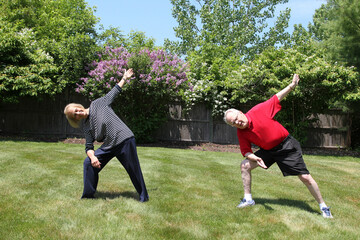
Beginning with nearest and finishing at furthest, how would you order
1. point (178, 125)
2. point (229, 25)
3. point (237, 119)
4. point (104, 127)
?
point (237, 119)
point (104, 127)
point (178, 125)
point (229, 25)

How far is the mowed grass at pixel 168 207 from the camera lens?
11.5 ft

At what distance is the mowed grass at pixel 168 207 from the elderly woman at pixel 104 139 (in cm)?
29

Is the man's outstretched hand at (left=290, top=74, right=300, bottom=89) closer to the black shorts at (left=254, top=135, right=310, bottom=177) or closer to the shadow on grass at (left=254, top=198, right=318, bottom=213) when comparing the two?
the black shorts at (left=254, top=135, right=310, bottom=177)

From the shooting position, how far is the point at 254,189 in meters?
5.75

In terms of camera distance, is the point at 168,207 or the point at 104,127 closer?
the point at 168,207

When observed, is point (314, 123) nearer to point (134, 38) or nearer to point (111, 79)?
point (111, 79)

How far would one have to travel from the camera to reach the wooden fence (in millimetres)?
15312

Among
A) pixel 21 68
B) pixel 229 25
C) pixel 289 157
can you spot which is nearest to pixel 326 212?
pixel 289 157

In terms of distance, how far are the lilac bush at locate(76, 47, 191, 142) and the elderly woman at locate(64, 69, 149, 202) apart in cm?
852

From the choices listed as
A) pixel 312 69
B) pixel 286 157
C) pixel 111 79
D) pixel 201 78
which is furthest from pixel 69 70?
pixel 286 157

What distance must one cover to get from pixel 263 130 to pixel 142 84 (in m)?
9.79

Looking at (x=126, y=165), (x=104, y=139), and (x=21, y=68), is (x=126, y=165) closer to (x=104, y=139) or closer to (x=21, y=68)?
(x=104, y=139)

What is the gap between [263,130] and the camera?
13.9 ft

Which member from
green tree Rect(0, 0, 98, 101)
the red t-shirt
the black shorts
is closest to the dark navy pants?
the red t-shirt
